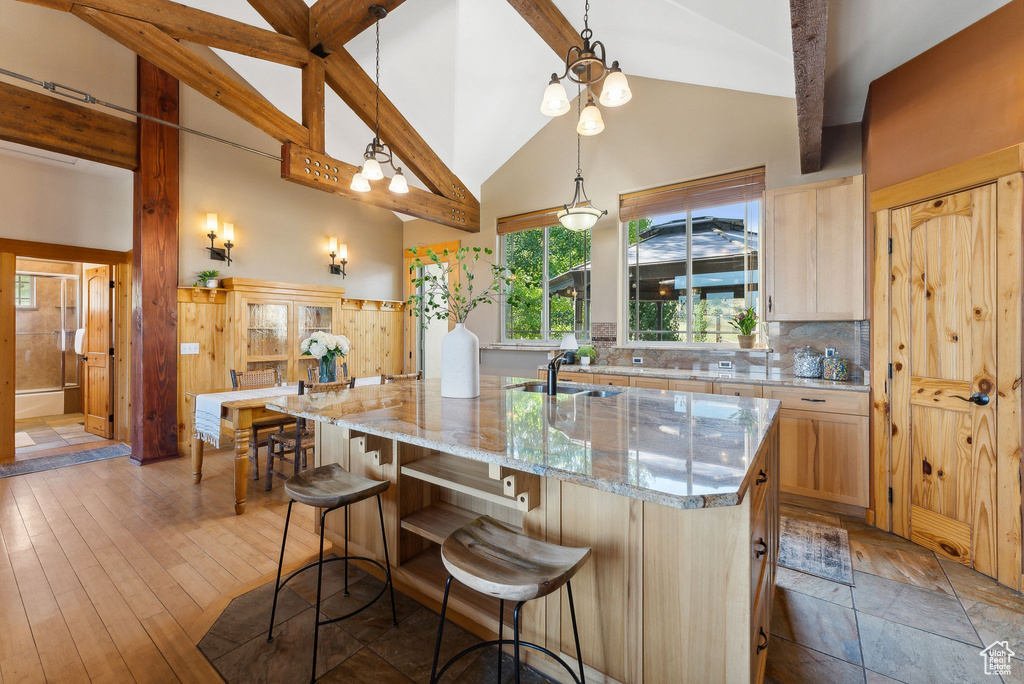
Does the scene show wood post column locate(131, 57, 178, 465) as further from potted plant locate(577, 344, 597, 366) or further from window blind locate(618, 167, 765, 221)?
window blind locate(618, 167, 765, 221)

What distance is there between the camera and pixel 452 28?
12.8 ft

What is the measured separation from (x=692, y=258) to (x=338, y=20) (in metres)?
3.69

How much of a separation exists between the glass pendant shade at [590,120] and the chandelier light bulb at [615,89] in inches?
6.0

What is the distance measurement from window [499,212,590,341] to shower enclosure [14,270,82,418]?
653 centimetres

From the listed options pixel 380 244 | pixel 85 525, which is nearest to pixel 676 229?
pixel 380 244

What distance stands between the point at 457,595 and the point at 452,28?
15.0 ft

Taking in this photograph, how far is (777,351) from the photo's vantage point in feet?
11.4

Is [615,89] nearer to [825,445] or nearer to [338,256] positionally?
[825,445]

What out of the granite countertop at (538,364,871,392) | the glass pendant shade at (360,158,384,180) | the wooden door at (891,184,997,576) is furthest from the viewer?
the glass pendant shade at (360,158,384,180)

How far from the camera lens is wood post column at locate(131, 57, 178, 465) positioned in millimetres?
3982

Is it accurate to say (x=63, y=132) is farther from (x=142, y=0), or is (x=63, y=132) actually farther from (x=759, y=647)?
(x=759, y=647)

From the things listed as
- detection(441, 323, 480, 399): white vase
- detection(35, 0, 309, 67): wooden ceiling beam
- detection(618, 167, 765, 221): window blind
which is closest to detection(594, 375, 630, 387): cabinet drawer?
detection(618, 167, 765, 221): window blind

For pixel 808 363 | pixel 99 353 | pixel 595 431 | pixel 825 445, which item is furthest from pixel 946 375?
pixel 99 353

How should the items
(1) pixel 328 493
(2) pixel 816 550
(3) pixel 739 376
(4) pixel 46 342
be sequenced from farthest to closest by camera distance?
(4) pixel 46 342, (3) pixel 739 376, (2) pixel 816 550, (1) pixel 328 493
